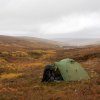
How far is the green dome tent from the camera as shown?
27.4 m

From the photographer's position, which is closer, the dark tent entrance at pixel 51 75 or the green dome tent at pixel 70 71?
the green dome tent at pixel 70 71

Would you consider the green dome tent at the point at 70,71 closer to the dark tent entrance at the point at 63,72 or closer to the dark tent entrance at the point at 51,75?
the dark tent entrance at the point at 63,72

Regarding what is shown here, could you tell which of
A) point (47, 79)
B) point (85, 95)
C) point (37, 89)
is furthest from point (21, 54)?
point (85, 95)

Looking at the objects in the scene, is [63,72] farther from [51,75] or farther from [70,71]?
[51,75]

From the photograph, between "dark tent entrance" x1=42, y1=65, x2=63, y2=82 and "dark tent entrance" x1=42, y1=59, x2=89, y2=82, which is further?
"dark tent entrance" x1=42, y1=65, x2=63, y2=82

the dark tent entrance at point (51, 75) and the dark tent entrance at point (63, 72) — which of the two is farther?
the dark tent entrance at point (51, 75)

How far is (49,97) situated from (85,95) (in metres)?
2.38

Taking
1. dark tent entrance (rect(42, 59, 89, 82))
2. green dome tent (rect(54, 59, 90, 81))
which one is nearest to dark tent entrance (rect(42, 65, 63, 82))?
dark tent entrance (rect(42, 59, 89, 82))

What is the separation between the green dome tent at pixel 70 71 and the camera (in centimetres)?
2738

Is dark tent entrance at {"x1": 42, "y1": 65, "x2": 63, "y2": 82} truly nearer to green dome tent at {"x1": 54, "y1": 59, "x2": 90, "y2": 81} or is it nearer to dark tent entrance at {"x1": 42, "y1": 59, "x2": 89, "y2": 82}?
dark tent entrance at {"x1": 42, "y1": 59, "x2": 89, "y2": 82}

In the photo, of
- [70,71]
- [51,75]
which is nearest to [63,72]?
[70,71]

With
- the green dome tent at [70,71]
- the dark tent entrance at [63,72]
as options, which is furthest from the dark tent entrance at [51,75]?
the green dome tent at [70,71]

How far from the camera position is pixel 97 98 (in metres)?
17.6

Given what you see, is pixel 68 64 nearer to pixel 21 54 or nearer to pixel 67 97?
pixel 67 97
